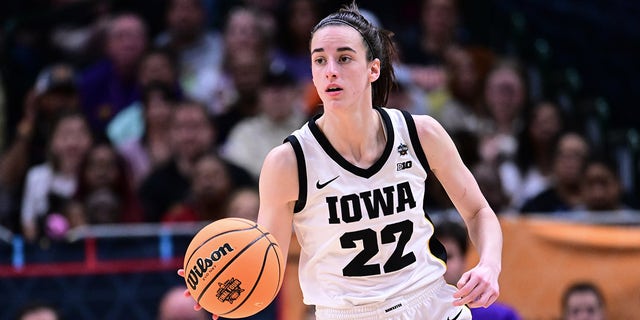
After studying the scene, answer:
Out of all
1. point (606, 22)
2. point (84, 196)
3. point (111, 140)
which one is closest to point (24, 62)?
point (111, 140)

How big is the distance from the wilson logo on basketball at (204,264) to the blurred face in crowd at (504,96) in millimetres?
5838

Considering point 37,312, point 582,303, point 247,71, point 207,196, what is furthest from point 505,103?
point 37,312

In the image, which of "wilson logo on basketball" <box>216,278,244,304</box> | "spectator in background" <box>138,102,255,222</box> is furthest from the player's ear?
"spectator in background" <box>138,102,255,222</box>

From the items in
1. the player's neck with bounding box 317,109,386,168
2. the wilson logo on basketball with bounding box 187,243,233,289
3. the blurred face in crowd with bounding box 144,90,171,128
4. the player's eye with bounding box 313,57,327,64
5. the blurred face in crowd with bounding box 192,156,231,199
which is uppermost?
the player's eye with bounding box 313,57,327,64

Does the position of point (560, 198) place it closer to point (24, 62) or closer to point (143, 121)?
point (143, 121)

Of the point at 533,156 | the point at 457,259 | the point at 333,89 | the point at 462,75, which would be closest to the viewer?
the point at 333,89

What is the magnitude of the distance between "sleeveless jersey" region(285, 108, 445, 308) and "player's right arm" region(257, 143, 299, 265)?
0.04m

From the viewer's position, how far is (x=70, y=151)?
887cm

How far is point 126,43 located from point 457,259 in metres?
4.17

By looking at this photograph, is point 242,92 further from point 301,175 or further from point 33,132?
point 301,175

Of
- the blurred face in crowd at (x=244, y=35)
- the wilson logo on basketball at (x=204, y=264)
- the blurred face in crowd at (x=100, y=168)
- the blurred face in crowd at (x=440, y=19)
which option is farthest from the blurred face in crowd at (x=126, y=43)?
the wilson logo on basketball at (x=204, y=264)

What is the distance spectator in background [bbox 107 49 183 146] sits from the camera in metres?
9.62

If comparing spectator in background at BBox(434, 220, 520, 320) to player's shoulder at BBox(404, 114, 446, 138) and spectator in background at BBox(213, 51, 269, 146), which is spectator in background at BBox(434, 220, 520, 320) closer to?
player's shoulder at BBox(404, 114, 446, 138)

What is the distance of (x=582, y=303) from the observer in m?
8.05
